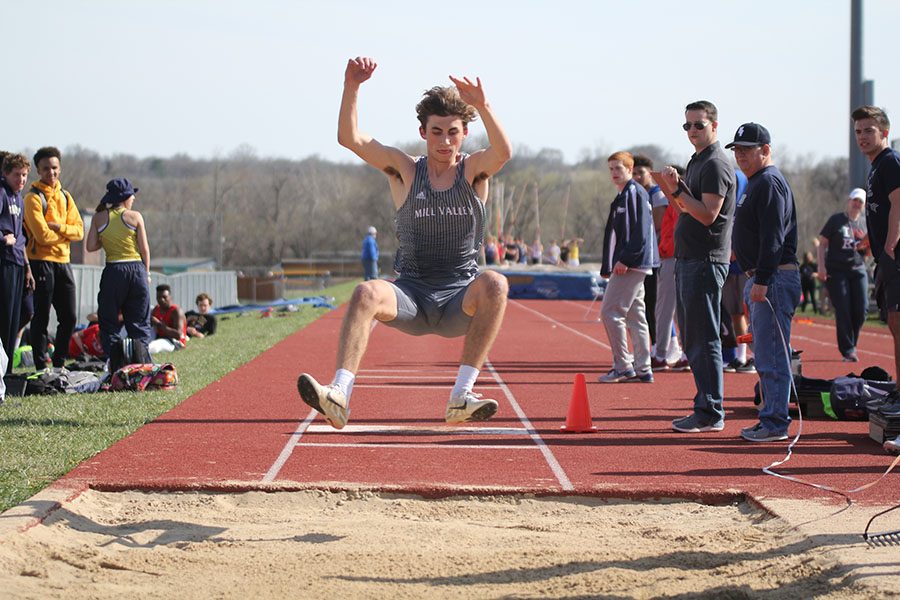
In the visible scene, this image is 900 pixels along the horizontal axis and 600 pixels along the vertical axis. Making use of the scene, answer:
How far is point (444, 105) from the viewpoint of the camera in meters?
6.02

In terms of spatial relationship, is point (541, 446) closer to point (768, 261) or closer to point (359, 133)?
point (768, 261)

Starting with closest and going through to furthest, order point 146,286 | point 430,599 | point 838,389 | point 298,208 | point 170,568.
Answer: point 430,599 → point 170,568 → point 838,389 → point 146,286 → point 298,208

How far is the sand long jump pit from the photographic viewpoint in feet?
14.9

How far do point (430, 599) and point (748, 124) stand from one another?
4590mm

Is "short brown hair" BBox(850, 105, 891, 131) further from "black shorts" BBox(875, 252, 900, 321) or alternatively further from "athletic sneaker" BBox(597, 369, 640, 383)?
"athletic sneaker" BBox(597, 369, 640, 383)

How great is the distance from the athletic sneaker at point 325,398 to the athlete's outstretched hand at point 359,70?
1.58 m

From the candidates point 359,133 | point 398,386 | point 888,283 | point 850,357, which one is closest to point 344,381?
point 359,133

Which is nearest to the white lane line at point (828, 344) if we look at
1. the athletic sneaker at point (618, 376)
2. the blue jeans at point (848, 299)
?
the blue jeans at point (848, 299)

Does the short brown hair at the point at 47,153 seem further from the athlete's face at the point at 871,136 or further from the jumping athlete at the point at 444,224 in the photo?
the athlete's face at the point at 871,136

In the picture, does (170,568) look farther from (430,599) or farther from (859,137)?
(859,137)

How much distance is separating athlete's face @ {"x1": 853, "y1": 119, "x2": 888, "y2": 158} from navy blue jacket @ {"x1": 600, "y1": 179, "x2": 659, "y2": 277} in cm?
347

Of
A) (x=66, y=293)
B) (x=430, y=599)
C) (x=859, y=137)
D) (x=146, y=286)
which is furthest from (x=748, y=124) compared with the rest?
(x=66, y=293)

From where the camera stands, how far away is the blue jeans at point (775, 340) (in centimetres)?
765

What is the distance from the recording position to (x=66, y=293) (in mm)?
11328
